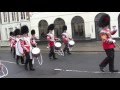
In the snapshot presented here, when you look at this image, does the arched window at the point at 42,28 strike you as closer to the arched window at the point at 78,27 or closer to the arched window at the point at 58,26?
the arched window at the point at 58,26

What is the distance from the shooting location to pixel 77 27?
3684 centimetres

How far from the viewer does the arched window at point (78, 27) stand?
119 feet

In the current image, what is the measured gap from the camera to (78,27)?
121ft

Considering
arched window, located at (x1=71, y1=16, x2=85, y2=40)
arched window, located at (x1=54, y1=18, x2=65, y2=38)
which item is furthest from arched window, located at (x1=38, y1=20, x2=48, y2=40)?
arched window, located at (x1=71, y1=16, x2=85, y2=40)

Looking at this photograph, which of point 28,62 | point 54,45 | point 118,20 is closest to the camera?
point 28,62

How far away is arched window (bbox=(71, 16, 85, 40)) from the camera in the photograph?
1432 inches

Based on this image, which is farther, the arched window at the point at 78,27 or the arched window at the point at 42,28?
the arched window at the point at 42,28

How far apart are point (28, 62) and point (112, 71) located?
3.84 metres

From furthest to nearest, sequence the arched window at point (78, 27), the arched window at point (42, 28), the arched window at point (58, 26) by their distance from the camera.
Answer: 1. the arched window at point (42, 28)
2. the arched window at point (58, 26)
3. the arched window at point (78, 27)

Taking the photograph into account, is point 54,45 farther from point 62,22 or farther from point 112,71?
point 62,22

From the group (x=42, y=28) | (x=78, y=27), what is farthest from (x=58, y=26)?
(x=78, y=27)

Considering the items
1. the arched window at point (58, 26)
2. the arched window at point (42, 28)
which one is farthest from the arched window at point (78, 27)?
the arched window at point (42, 28)

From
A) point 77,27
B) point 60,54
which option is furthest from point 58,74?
point 77,27

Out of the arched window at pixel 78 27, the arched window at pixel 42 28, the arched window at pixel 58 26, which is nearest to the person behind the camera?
the arched window at pixel 78 27
